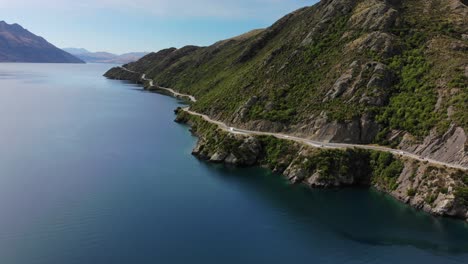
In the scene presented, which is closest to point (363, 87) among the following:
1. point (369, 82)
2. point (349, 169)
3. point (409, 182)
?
point (369, 82)

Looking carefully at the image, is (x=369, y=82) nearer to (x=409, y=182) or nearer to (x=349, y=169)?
(x=349, y=169)

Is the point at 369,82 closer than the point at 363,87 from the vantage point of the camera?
Yes

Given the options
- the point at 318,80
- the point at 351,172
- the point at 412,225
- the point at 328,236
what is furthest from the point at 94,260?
the point at 318,80

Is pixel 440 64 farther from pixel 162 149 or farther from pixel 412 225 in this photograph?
pixel 162 149

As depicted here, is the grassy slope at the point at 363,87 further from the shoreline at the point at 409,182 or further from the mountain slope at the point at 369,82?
the shoreline at the point at 409,182

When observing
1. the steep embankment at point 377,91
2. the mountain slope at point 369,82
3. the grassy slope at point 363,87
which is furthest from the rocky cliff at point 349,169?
the grassy slope at point 363,87

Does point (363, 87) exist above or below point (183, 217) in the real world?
above
